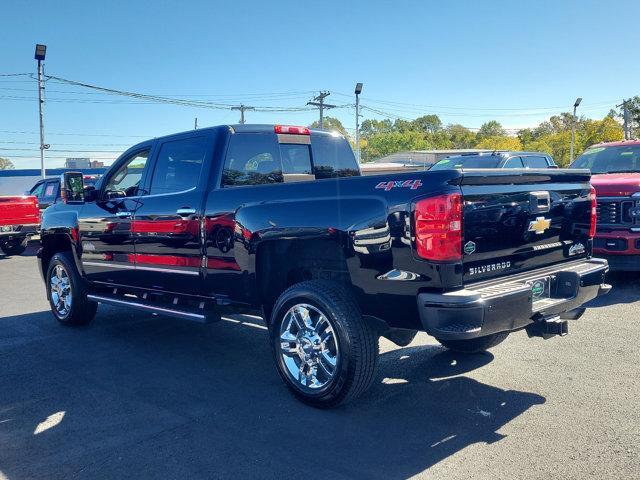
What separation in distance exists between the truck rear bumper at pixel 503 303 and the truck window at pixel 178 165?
8.60 feet

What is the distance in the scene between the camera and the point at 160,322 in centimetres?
714

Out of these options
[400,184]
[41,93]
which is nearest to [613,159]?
[400,184]

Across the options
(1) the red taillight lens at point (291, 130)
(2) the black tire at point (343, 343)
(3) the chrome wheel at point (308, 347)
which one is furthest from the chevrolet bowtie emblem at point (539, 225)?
(1) the red taillight lens at point (291, 130)

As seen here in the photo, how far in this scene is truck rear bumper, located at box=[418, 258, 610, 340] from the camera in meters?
3.44

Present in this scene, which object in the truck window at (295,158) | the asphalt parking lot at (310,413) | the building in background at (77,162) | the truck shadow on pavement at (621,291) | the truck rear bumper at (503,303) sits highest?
the building in background at (77,162)

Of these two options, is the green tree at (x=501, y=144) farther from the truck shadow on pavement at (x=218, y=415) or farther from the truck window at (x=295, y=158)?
the truck shadow on pavement at (x=218, y=415)

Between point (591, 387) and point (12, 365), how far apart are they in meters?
4.99

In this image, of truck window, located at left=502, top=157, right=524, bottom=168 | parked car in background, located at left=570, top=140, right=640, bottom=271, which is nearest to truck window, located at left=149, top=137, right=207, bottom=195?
parked car in background, located at left=570, top=140, right=640, bottom=271

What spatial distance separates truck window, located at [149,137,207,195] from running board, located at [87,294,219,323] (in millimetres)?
1086

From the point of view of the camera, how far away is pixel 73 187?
625 centimetres

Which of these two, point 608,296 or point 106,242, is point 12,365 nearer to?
point 106,242

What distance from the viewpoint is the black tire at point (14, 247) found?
15.1m

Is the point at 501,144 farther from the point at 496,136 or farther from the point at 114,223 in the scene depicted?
the point at 114,223

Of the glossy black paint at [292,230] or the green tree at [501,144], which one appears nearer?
the glossy black paint at [292,230]
